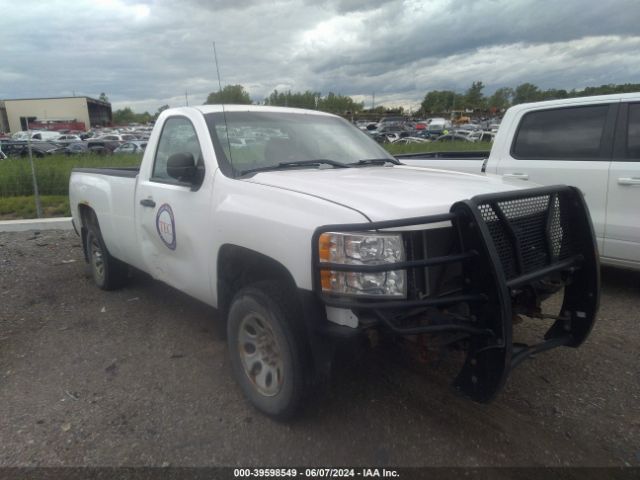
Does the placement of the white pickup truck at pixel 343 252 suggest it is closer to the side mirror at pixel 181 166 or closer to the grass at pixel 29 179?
the side mirror at pixel 181 166

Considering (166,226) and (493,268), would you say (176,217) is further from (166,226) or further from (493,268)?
(493,268)

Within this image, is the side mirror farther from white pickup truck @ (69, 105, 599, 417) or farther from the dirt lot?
the dirt lot

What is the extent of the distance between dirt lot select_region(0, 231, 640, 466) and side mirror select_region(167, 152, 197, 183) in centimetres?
140

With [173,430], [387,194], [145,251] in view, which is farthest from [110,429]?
[387,194]

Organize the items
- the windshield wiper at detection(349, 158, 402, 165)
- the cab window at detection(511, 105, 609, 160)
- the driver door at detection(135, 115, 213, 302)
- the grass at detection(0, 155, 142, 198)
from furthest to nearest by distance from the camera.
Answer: the grass at detection(0, 155, 142, 198) < the cab window at detection(511, 105, 609, 160) < the windshield wiper at detection(349, 158, 402, 165) < the driver door at detection(135, 115, 213, 302)

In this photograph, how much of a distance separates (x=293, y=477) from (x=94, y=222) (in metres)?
3.86

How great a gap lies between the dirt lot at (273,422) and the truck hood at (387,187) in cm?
127

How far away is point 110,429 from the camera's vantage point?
2906 millimetres

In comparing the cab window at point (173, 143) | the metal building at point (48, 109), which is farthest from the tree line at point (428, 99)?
the metal building at point (48, 109)

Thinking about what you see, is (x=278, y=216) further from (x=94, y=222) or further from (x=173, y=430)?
(x=94, y=222)

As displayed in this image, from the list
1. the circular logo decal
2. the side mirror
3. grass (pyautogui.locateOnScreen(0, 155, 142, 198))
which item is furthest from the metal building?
the side mirror

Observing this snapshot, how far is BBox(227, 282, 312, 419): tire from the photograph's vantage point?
8.50ft

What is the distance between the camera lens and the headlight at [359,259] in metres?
2.31

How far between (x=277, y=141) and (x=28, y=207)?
832 centimetres
